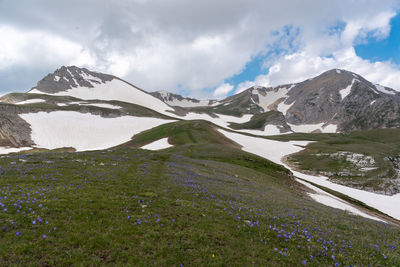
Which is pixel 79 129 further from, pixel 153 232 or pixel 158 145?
pixel 153 232

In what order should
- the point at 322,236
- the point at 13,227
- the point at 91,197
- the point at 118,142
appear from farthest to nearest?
the point at 118,142, the point at 91,197, the point at 322,236, the point at 13,227

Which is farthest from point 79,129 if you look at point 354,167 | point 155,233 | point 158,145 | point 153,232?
point 354,167

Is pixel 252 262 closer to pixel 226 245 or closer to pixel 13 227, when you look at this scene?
pixel 226 245

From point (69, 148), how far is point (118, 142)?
20.6 meters

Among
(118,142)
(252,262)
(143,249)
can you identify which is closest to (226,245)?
(252,262)

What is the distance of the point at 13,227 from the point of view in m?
9.16

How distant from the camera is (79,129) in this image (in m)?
108

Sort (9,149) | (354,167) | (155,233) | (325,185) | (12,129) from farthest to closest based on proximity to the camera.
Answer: (12,129)
(9,149)
(354,167)
(325,185)
(155,233)

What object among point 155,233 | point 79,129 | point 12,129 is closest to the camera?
point 155,233

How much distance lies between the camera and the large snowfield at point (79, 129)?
301 ft

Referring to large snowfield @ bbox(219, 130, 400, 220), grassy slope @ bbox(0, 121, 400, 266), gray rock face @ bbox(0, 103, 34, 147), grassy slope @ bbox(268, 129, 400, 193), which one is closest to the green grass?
grassy slope @ bbox(0, 121, 400, 266)

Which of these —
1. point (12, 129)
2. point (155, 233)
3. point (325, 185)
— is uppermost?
point (155, 233)

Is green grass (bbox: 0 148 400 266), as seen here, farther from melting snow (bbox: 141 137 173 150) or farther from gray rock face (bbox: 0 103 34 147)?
gray rock face (bbox: 0 103 34 147)

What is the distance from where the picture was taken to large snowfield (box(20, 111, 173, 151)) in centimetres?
9181
